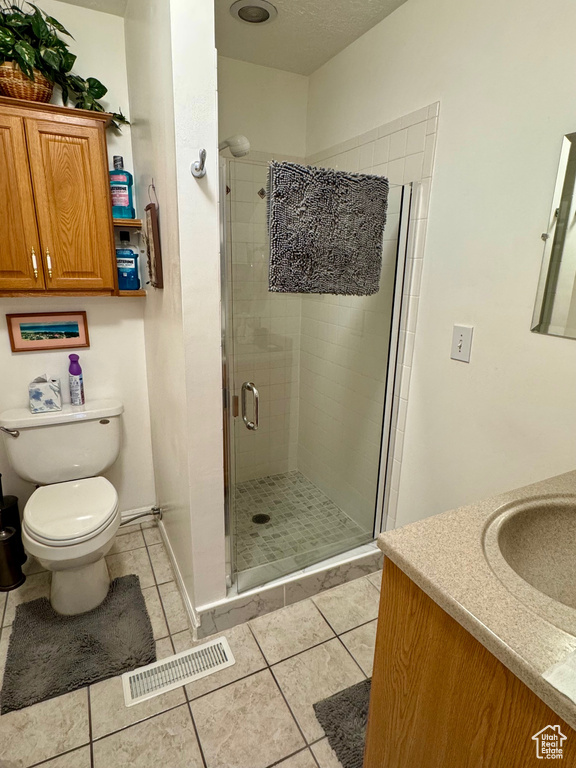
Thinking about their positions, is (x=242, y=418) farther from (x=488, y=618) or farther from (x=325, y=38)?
(x=325, y=38)

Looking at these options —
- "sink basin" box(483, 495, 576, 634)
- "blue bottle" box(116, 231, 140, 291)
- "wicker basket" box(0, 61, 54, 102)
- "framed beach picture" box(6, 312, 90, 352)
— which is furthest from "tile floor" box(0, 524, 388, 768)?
"wicker basket" box(0, 61, 54, 102)

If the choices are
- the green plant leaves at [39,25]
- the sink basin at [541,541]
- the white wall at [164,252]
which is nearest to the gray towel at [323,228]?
the white wall at [164,252]

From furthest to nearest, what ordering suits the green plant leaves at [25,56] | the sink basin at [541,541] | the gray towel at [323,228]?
the green plant leaves at [25,56] < the gray towel at [323,228] < the sink basin at [541,541]

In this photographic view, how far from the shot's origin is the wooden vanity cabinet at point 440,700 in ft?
2.02

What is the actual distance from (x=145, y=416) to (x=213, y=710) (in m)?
1.38

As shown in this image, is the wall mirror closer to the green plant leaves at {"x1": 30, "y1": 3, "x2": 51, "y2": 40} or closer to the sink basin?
the sink basin

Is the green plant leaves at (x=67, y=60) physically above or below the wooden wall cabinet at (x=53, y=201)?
above

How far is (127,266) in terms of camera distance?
1927 millimetres

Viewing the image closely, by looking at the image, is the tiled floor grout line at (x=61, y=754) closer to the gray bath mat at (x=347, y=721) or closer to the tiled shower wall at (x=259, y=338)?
the gray bath mat at (x=347, y=721)

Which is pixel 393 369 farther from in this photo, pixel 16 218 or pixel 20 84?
pixel 20 84

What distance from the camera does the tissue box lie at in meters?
1.88

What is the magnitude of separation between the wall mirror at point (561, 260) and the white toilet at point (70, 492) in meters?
1.73

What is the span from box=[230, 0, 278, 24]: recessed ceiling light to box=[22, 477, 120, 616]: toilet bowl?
82.4 inches

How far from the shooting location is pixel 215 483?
1516 millimetres
